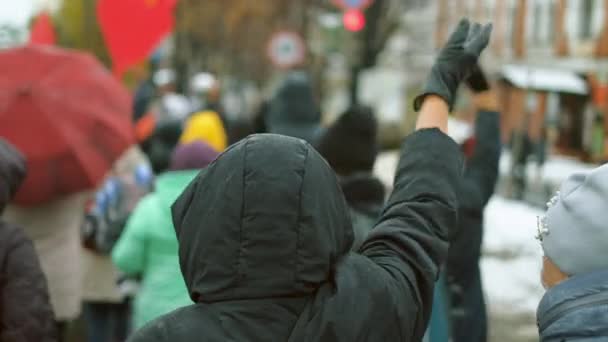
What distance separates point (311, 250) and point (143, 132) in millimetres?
8343

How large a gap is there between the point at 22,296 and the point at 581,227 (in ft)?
7.11

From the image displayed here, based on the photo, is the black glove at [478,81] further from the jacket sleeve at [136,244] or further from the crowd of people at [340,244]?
the jacket sleeve at [136,244]

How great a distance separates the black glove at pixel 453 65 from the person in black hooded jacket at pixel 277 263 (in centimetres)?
49

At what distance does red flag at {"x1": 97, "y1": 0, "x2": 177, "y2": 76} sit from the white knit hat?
10265 millimetres

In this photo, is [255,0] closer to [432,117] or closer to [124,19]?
[124,19]

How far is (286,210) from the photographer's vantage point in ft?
6.64

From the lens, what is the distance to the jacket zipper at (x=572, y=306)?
1877 mm

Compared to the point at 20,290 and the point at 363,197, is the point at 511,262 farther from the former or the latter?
the point at 20,290

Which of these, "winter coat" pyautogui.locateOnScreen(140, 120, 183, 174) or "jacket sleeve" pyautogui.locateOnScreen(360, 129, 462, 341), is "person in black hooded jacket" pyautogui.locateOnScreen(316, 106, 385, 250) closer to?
"jacket sleeve" pyautogui.locateOnScreen(360, 129, 462, 341)

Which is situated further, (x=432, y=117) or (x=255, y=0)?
(x=255, y=0)

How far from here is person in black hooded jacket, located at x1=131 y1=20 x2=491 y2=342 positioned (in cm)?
202

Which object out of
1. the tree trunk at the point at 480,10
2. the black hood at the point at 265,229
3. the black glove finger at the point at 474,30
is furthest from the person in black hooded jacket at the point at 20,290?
the tree trunk at the point at 480,10

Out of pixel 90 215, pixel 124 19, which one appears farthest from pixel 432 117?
pixel 124 19

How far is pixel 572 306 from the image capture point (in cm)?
190
